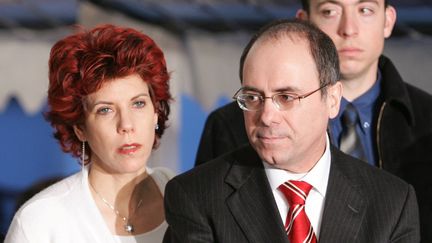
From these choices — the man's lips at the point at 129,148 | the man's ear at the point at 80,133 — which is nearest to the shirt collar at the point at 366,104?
the man's lips at the point at 129,148

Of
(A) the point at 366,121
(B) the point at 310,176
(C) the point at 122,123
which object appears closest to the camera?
(B) the point at 310,176

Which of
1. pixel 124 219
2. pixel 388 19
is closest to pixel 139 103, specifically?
pixel 124 219

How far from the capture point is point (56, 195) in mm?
2730

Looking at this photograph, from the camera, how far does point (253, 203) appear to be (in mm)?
2307

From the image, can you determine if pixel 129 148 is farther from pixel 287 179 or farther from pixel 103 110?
pixel 287 179

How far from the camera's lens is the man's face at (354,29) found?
2946 millimetres

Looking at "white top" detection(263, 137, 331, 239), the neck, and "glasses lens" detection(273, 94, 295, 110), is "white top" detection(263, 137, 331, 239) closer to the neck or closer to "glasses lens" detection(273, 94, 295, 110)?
"glasses lens" detection(273, 94, 295, 110)

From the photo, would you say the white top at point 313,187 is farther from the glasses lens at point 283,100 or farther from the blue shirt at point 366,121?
the blue shirt at point 366,121

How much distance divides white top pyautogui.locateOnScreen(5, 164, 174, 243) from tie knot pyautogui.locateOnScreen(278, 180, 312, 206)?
57 cm

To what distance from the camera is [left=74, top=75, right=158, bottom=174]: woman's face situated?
264 cm

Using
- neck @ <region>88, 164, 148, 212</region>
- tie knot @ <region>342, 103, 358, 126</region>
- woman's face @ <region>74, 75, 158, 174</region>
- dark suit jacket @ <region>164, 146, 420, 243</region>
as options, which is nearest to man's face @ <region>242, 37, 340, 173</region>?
dark suit jacket @ <region>164, 146, 420, 243</region>

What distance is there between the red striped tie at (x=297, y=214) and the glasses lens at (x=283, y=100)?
199mm

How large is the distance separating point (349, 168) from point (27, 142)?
4.69 metres

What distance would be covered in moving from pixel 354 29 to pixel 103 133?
84 cm
